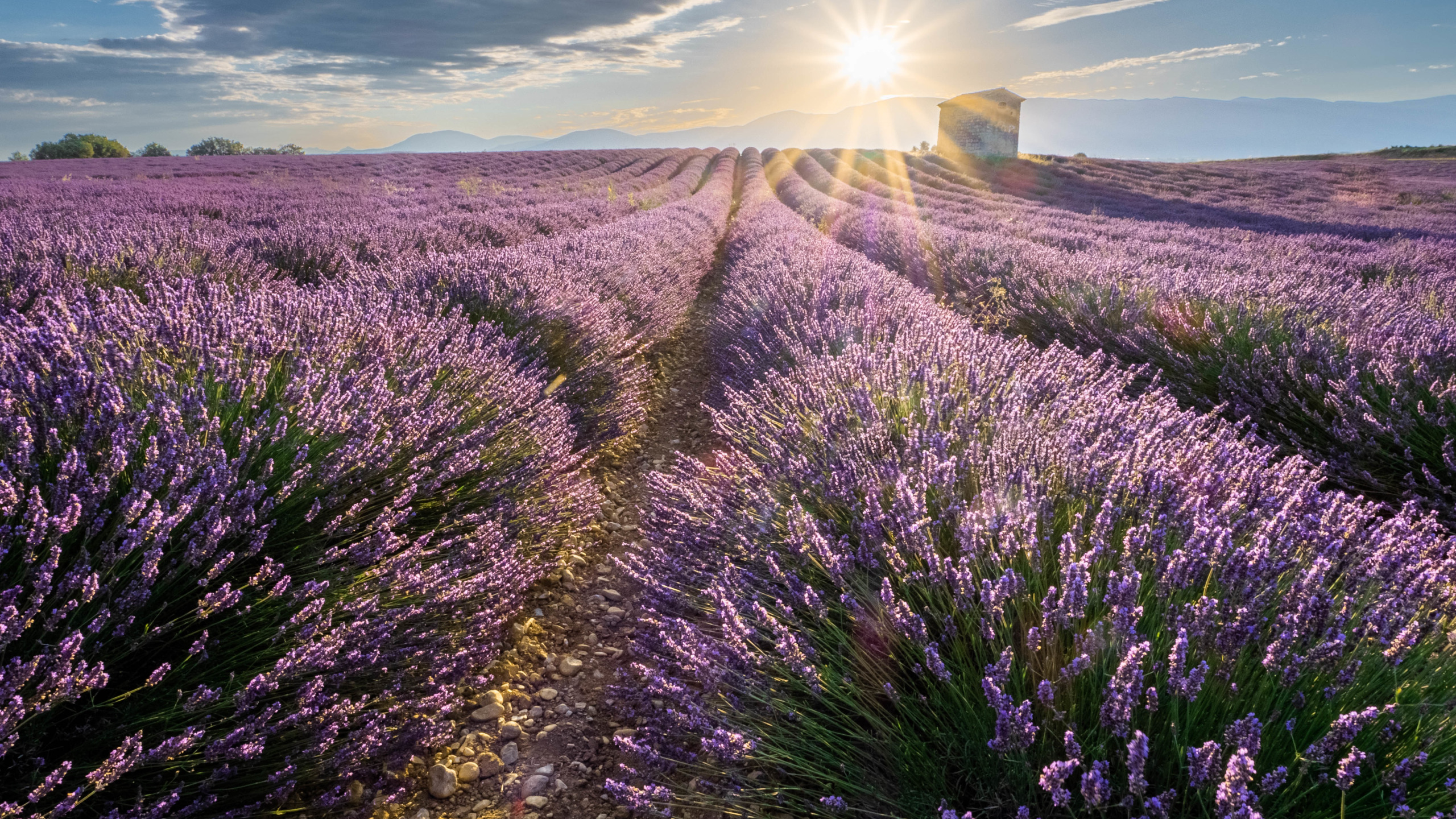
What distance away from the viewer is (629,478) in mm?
3922

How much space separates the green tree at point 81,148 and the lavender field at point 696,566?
3556 centimetres

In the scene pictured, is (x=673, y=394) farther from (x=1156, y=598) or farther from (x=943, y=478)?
(x=1156, y=598)

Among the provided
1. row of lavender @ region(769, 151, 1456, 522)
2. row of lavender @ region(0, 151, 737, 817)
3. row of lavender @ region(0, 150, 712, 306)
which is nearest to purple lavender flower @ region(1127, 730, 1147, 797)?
row of lavender @ region(0, 151, 737, 817)

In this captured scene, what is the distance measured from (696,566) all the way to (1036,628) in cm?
125

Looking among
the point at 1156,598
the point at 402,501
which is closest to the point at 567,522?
the point at 402,501

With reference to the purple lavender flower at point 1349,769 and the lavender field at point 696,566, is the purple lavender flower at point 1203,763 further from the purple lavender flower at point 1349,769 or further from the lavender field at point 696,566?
the purple lavender flower at point 1349,769

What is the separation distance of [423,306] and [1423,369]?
5.36 metres

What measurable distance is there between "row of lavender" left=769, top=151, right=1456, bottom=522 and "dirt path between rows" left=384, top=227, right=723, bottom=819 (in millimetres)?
2574

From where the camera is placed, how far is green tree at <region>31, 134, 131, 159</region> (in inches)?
1142

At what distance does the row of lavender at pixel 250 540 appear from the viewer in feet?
4.31

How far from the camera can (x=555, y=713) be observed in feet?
7.12

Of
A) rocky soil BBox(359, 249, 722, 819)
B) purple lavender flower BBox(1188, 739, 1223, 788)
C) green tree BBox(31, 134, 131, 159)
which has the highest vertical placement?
green tree BBox(31, 134, 131, 159)

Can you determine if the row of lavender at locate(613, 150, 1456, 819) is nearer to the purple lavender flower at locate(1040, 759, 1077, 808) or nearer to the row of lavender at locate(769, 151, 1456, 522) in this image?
the purple lavender flower at locate(1040, 759, 1077, 808)

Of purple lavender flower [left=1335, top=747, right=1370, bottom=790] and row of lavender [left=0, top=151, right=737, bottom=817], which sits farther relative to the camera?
Result: row of lavender [left=0, top=151, right=737, bottom=817]
